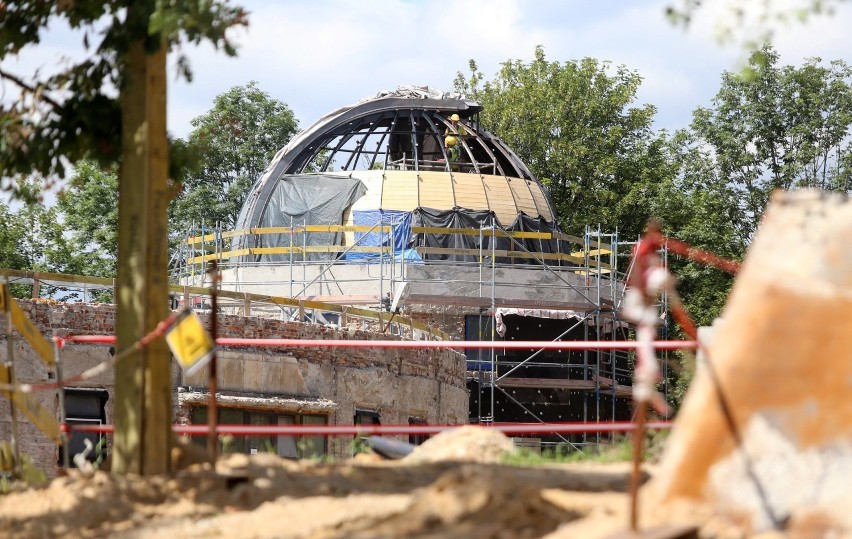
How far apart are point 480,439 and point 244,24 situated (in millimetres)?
3457

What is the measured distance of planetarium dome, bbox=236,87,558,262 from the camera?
132ft

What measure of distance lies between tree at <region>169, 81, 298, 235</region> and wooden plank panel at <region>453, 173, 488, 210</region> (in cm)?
1984

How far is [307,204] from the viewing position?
134ft

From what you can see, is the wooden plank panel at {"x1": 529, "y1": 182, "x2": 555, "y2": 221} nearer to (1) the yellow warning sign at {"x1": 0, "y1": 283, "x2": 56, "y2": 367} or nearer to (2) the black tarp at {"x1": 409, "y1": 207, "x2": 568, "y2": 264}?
(2) the black tarp at {"x1": 409, "y1": 207, "x2": 568, "y2": 264}

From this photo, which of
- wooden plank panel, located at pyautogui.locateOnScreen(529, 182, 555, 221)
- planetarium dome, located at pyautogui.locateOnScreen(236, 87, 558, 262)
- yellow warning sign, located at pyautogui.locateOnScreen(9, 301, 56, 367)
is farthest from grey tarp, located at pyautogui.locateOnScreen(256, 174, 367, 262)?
yellow warning sign, located at pyautogui.locateOnScreen(9, 301, 56, 367)

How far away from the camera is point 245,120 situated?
61938 millimetres

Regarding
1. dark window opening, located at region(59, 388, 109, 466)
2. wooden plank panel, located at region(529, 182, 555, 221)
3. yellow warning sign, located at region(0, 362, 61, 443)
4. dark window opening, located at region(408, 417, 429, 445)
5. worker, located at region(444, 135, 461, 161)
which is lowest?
dark window opening, located at region(408, 417, 429, 445)

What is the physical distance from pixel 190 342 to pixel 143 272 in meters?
0.74

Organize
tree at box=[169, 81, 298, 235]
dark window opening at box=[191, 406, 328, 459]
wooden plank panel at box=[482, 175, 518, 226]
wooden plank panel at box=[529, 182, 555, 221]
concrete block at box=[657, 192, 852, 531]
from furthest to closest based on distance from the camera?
tree at box=[169, 81, 298, 235] → wooden plank panel at box=[529, 182, 555, 221] → wooden plank panel at box=[482, 175, 518, 226] → dark window opening at box=[191, 406, 328, 459] → concrete block at box=[657, 192, 852, 531]

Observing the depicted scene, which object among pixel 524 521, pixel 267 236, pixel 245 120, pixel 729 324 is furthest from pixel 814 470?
pixel 245 120

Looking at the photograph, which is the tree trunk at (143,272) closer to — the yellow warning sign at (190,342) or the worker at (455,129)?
the yellow warning sign at (190,342)

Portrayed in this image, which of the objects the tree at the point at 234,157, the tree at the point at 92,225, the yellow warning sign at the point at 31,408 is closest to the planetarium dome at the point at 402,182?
the tree at the point at 92,225

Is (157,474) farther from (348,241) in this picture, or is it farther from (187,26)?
(348,241)

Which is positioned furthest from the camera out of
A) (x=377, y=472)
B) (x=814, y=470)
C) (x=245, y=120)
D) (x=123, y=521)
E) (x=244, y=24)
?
(x=245, y=120)
